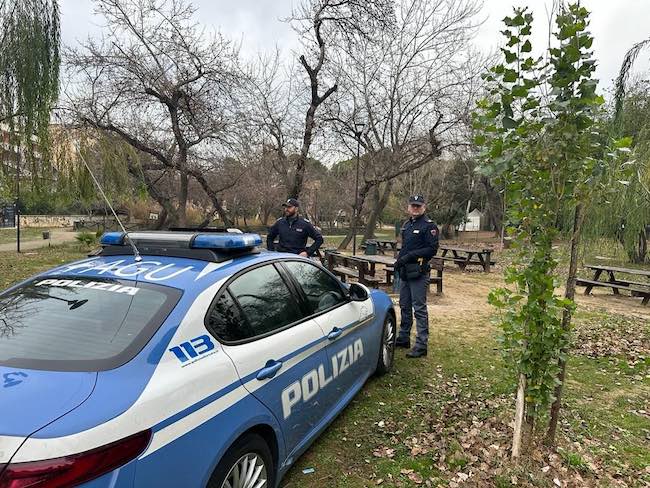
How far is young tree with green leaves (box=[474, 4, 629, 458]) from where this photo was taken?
2.44 metres

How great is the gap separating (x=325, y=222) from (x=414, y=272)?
4447 cm

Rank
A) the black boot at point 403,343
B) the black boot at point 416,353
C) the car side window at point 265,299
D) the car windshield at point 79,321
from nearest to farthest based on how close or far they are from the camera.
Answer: the car windshield at point 79,321 → the car side window at point 265,299 → the black boot at point 416,353 → the black boot at point 403,343

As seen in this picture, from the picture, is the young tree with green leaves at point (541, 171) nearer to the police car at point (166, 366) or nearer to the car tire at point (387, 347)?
the police car at point (166, 366)

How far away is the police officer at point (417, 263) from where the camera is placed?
16.2 ft

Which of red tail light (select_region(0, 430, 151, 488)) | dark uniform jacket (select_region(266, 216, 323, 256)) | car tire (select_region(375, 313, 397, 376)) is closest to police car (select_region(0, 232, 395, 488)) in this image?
red tail light (select_region(0, 430, 151, 488))

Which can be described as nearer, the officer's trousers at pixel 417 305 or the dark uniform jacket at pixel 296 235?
the officer's trousers at pixel 417 305

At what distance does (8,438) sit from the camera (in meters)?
1.32

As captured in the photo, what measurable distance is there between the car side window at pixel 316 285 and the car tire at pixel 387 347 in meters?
0.96

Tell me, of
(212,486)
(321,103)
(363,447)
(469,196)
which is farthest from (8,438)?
(469,196)

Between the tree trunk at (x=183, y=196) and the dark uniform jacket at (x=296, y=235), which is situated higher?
the tree trunk at (x=183, y=196)

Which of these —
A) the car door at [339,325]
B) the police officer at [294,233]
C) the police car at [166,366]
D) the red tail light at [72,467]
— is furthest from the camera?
the police officer at [294,233]

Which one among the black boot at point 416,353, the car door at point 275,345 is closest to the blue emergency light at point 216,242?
the car door at point 275,345

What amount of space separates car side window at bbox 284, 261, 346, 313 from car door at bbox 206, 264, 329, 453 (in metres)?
0.19

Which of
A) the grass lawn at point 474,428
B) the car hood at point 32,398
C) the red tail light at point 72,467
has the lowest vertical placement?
the grass lawn at point 474,428
